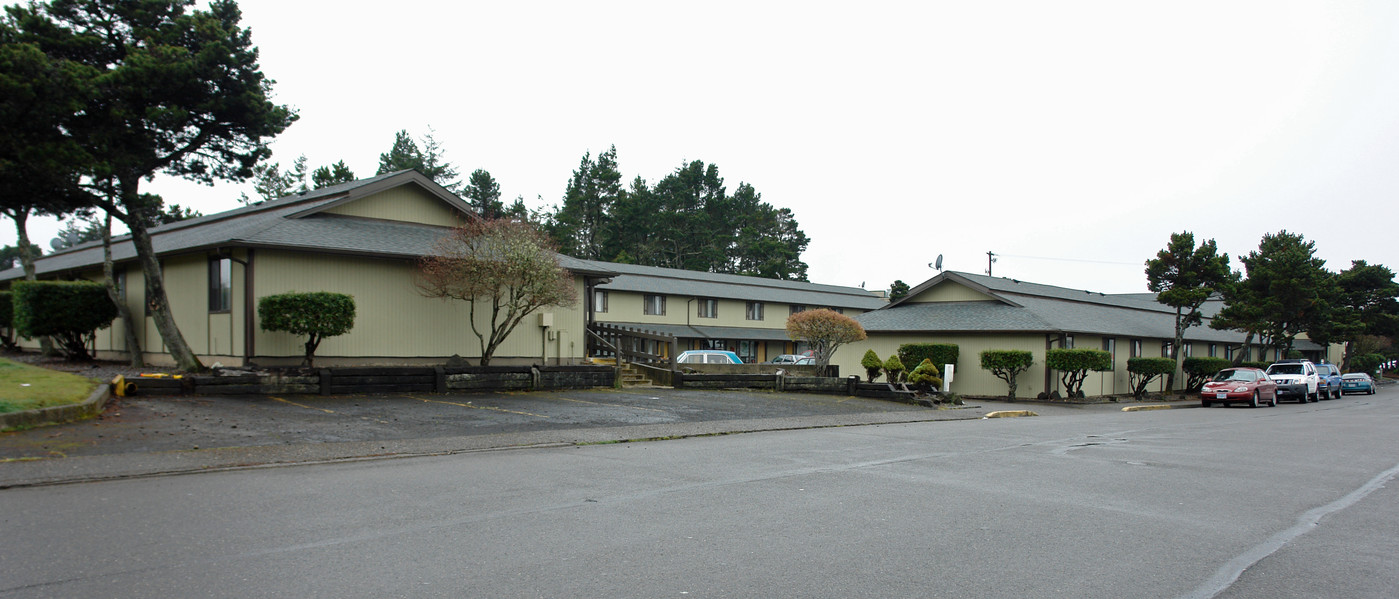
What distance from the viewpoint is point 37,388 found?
14.2 metres

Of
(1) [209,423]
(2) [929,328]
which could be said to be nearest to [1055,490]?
(1) [209,423]

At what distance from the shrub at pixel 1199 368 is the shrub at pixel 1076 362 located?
11376mm

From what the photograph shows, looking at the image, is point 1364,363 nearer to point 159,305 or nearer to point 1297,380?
point 1297,380

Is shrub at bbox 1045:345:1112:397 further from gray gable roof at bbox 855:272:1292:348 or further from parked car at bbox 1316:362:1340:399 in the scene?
parked car at bbox 1316:362:1340:399

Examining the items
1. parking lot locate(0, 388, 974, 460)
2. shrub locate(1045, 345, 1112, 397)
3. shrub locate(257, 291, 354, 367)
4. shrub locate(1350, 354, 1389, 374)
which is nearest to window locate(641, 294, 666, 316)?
shrub locate(1045, 345, 1112, 397)

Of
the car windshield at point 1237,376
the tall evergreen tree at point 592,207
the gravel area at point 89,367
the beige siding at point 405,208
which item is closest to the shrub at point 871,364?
the car windshield at point 1237,376

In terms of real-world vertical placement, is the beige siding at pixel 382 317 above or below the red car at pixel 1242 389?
above

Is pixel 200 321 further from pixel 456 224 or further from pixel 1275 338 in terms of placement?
pixel 1275 338

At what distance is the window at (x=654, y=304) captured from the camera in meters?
49.3

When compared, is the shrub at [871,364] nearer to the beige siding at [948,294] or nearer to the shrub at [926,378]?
the shrub at [926,378]

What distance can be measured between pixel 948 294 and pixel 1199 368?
45.4ft

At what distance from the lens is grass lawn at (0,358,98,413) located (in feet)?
40.9

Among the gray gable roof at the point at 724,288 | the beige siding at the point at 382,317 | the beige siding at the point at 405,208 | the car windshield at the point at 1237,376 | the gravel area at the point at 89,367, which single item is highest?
the beige siding at the point at 405,208

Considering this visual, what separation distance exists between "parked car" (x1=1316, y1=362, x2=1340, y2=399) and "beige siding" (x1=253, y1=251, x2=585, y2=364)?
37101mm
